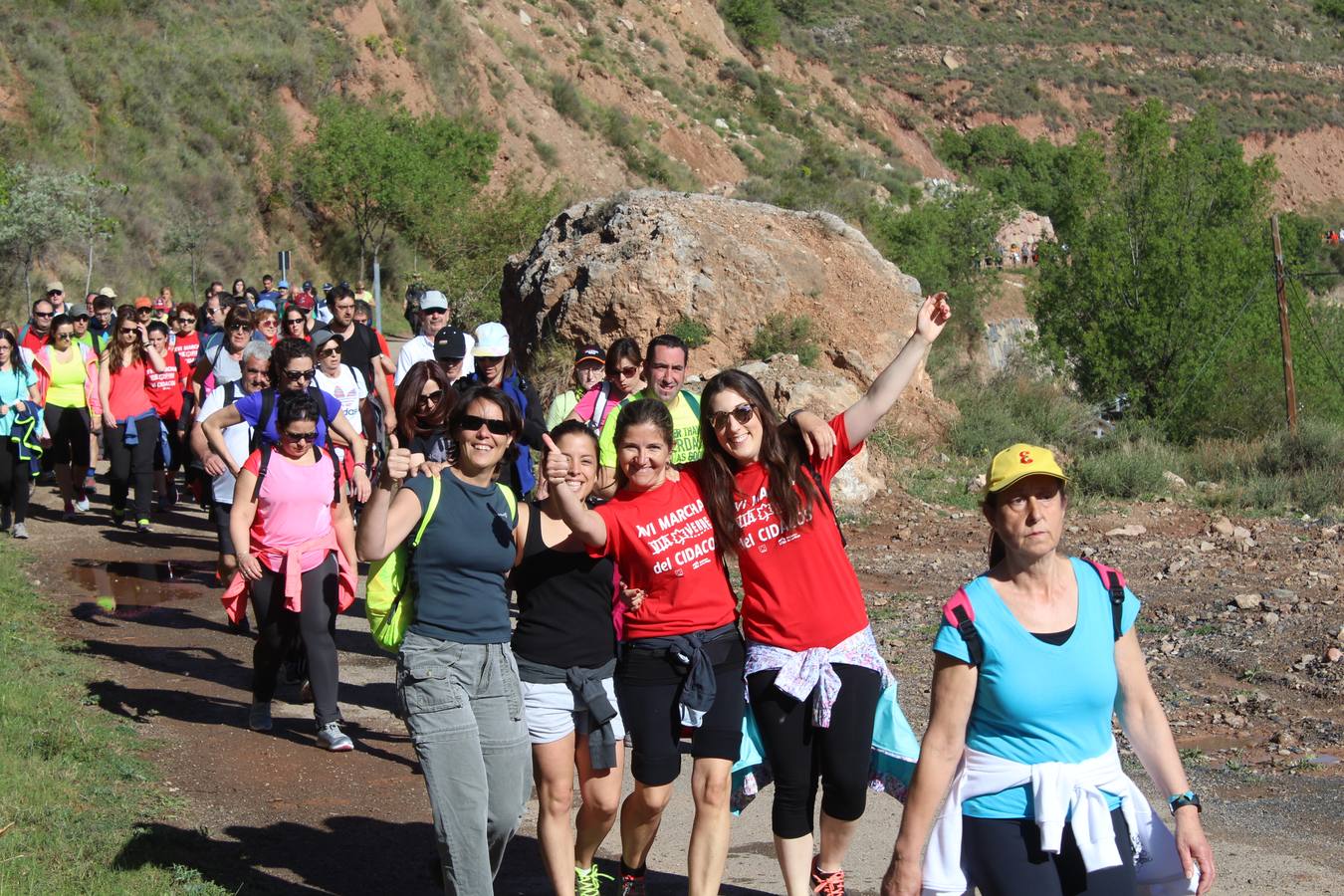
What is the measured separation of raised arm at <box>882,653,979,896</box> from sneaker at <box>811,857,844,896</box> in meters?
1.36

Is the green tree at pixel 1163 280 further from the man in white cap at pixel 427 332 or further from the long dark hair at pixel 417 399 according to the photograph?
the long dark hair at pixel 417 399

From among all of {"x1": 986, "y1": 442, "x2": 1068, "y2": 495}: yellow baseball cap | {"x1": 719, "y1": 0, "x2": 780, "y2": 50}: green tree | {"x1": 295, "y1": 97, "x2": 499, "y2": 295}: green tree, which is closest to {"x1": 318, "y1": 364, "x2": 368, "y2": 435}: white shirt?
{"x1": 986, "y1": 442, "x2": 1068, "y2": 495}: yellow baseball cap

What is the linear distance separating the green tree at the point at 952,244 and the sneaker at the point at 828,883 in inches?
1267

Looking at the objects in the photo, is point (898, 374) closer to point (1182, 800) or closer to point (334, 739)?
point (1182, 800)

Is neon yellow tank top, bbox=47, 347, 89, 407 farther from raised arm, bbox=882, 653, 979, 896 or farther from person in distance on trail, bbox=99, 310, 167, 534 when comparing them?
raised arm, bbox=882, 653, 979, 896

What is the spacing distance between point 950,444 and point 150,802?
12.4 m

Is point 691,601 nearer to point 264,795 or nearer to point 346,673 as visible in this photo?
point 264,795

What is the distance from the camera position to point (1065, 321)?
82.9 ft

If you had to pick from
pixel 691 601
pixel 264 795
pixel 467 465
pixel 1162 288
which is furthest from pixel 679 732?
pixel 1162 288

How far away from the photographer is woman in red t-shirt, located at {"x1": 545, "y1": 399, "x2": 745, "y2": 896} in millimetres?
4480

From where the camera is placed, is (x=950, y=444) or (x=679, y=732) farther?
(x=950, y=444)

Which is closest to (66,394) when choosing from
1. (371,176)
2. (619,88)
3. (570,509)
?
(570,509)

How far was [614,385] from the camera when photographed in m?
7.13

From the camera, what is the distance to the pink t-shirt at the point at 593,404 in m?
7.09
